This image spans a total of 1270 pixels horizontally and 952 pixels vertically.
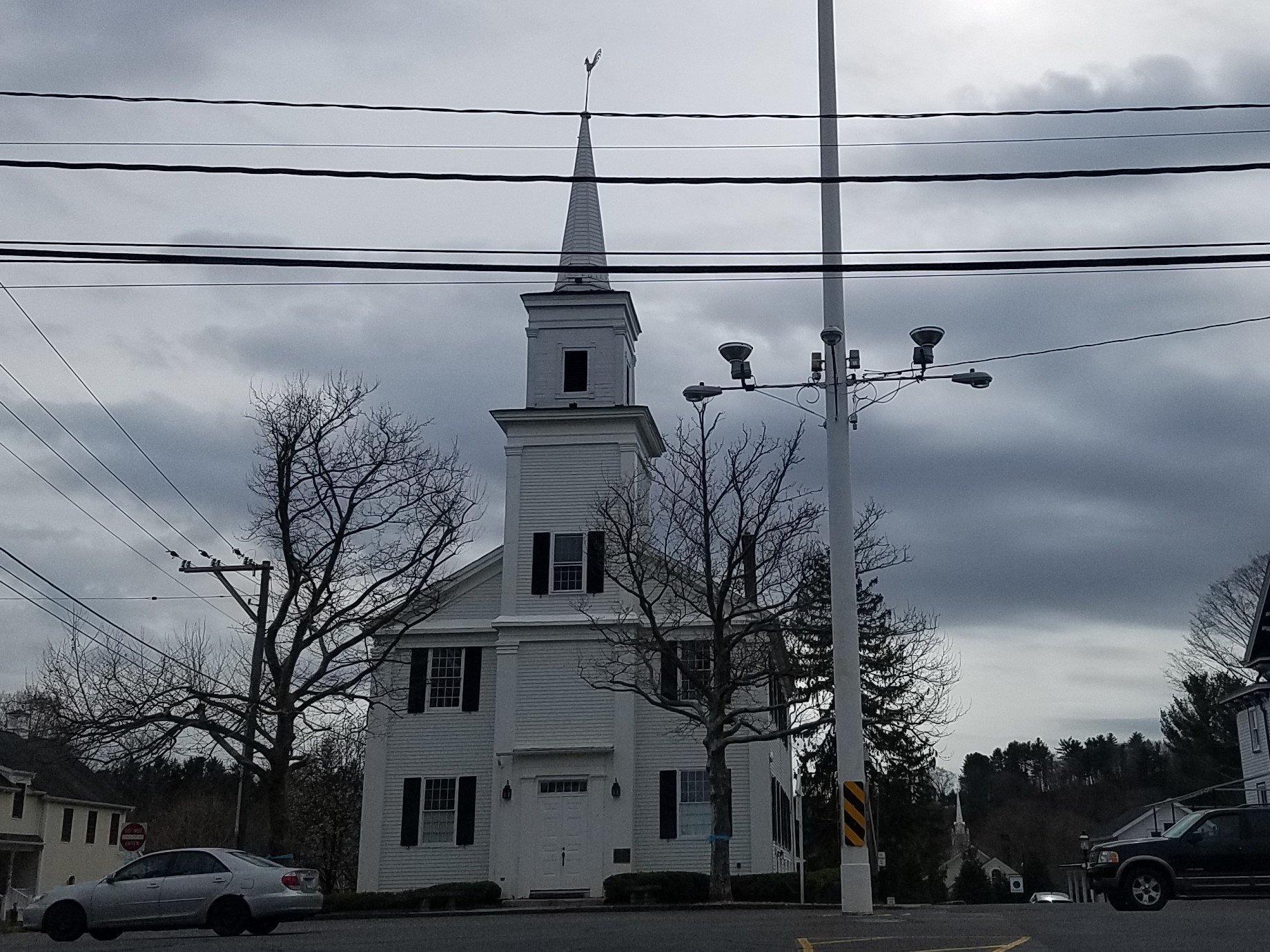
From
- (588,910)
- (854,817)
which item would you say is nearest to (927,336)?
(854,817)

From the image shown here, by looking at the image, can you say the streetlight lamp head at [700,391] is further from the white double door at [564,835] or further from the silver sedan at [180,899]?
the white double door at [564,835]

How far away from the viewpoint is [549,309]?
36.8 metres

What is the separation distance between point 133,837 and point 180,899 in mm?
12197

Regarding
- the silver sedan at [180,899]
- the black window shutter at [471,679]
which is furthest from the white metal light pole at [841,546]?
→ the black window shutter at [471,679]

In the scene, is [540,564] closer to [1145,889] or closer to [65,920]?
[65,920]

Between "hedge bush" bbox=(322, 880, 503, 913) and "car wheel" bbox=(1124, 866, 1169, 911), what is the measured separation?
16.1 meters

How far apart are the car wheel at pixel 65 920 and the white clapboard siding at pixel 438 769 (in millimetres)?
15458

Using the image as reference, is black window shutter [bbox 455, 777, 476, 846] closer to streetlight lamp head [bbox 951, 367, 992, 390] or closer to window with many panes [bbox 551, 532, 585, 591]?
window with many panes [bbox 551, 532, 585, 591]

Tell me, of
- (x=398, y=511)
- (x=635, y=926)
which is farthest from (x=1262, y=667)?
(x=635, y=926)

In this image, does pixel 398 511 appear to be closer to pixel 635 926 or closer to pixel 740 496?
pixel 740 496

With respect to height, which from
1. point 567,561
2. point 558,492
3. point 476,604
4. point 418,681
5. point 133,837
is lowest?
point 133,837

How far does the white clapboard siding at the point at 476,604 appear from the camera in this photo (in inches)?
1409

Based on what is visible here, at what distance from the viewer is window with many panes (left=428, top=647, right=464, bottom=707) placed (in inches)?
1388

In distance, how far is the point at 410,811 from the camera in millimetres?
34188
